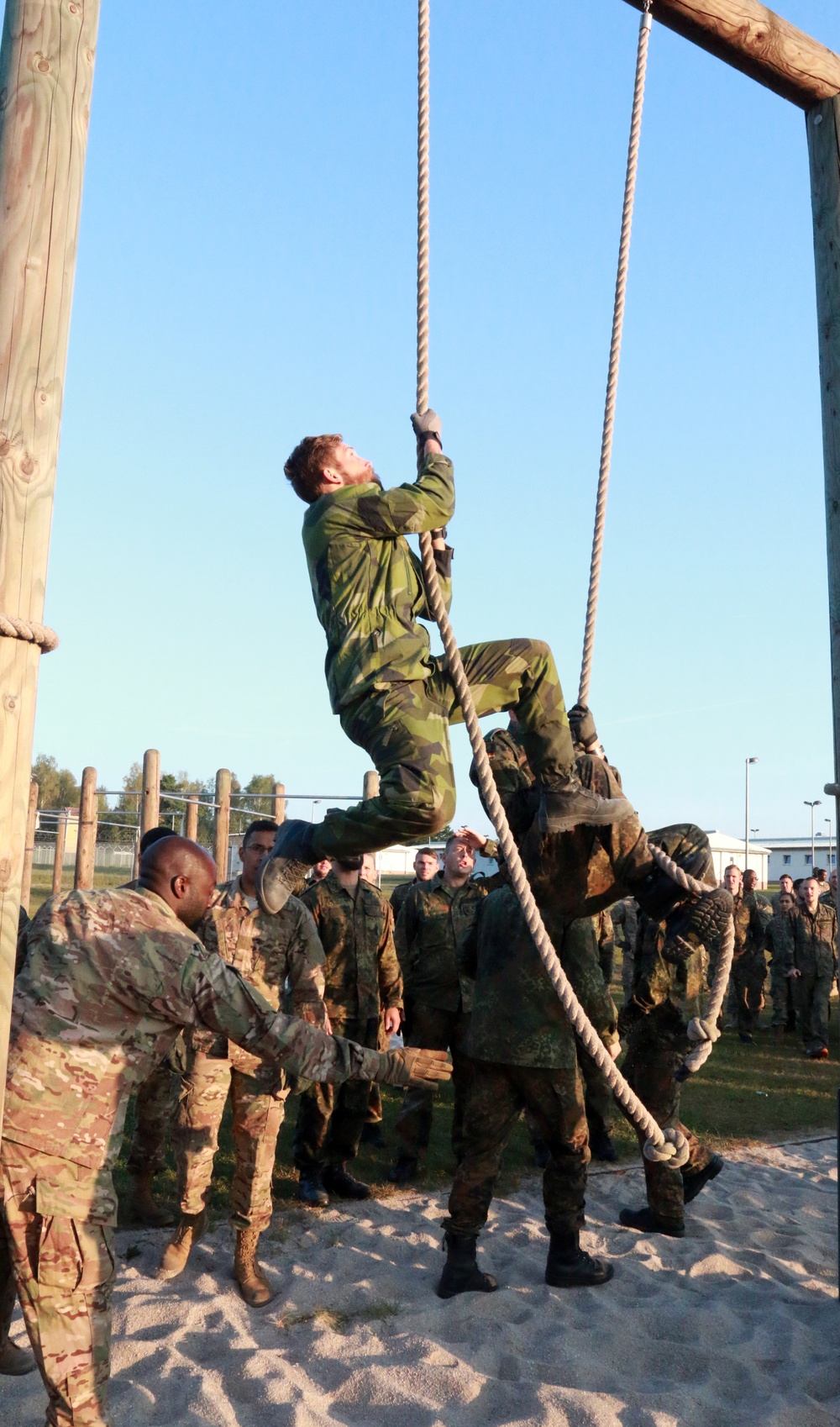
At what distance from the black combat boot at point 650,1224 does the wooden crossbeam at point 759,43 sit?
5.78 m

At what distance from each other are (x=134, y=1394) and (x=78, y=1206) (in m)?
1.44

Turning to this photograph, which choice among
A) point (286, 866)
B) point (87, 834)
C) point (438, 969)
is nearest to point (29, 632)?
point (286, 866)

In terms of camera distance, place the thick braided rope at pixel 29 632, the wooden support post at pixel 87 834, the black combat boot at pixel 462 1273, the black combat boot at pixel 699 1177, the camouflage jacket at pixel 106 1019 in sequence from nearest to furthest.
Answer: the thick braided rope at pixel 29 632
the camouflage jacket at pixel 106 1019
the black combat boot at pixel 462 1273
the black combat boot at pixel 699 1177
the wooden support post at pixel 87 834

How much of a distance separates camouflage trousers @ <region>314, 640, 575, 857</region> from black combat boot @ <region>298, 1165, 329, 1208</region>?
3.75 meters

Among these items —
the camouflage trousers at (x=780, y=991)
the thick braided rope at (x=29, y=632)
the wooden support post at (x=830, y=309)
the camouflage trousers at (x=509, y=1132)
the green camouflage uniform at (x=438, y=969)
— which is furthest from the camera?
the camouflage trousers at (x=780, y=991)

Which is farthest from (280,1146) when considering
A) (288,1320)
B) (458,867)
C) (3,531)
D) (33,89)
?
(33,89)

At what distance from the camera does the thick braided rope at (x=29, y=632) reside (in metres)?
2.50

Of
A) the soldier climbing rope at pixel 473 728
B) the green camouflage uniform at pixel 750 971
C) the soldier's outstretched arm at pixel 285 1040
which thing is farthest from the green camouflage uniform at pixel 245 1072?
the green camouflage uniform at pixel 750 971

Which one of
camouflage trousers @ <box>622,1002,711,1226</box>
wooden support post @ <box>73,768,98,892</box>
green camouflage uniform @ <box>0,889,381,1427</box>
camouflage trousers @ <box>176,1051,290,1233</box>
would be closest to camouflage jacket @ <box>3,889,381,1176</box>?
green camouflage uniform @ <box>0,889,381,1427</box>

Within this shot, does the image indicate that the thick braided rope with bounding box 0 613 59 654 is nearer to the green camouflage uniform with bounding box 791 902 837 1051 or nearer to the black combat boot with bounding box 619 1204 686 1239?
the black combat boot with bounding box 619 1204 686 1239

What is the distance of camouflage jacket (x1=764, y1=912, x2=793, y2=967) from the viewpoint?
1486 cm

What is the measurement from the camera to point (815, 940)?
1447 centimetres

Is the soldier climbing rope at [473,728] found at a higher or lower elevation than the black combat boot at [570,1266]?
higher

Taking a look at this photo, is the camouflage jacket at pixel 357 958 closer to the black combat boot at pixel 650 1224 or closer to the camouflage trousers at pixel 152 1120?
the camouflage trousers at pixel 152 1120
